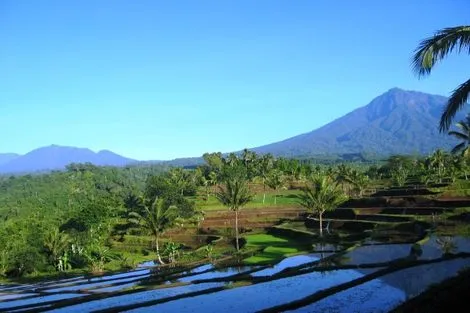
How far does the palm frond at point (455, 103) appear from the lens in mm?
10414

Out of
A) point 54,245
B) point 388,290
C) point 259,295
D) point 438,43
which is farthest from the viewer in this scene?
point 54,245

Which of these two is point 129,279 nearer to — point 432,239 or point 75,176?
point 432,239

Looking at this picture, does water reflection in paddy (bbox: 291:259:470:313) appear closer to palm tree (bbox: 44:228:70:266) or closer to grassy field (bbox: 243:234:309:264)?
grassy field (bbox: 243:234:309:264)

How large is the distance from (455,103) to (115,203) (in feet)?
228

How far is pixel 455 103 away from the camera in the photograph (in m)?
10.5

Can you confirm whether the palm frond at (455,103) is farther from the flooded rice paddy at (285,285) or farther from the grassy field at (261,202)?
the grassy field at (261,202)

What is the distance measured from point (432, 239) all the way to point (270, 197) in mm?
48288

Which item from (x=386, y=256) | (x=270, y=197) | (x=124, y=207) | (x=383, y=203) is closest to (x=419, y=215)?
(x=383, y=203)

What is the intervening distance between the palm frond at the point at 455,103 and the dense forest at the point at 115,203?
93.5ft

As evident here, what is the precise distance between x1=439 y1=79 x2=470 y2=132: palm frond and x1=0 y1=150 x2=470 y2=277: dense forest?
1122 inches

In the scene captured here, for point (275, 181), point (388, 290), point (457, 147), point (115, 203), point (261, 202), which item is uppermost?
point (457, 147)

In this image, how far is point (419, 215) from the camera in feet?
129

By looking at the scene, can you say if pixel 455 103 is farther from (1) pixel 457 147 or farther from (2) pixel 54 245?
(1) pixel 457 147

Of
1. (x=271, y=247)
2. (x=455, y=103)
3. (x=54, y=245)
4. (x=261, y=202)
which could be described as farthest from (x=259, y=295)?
(x=261, y=202)
